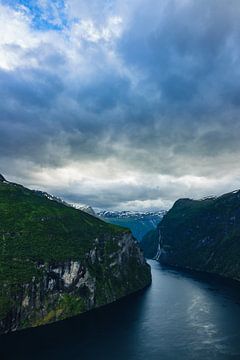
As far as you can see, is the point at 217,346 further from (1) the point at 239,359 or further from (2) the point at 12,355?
(2) the point at 12,355

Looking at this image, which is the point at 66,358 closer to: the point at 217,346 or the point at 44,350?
the point at 44,350

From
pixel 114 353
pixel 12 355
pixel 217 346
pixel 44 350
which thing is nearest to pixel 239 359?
pixel 217 346

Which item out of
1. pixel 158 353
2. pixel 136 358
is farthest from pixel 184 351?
pixel 136 358

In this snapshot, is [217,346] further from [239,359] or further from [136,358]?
[136,358]

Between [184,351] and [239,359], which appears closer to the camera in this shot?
[239,359]

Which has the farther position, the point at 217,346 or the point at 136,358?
the point at 217,346

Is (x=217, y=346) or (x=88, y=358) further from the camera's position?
(x=217, y=346)

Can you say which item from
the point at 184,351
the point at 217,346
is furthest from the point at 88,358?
the point at 217,346
